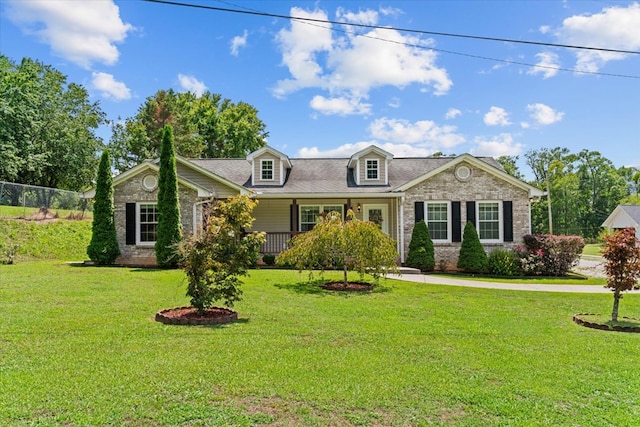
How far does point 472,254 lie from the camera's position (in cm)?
1609

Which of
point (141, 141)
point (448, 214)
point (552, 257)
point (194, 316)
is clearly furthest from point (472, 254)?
point (141, 141)

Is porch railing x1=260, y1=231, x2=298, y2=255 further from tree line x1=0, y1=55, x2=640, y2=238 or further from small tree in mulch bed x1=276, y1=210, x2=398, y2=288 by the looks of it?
tree line x1=0, y1=55, x2=640, y2=238

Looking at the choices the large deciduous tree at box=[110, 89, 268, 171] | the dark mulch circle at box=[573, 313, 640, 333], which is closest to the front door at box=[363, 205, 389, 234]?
the dark mulch circle at box=[573, 313, 640, 333]

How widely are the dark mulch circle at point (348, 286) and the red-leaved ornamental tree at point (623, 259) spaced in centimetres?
565

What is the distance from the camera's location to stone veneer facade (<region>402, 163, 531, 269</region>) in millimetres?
17188

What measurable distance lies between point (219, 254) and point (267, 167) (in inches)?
485

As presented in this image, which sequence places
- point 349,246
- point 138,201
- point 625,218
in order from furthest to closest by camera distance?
point 625,218 → point 138,201 → point 349,246

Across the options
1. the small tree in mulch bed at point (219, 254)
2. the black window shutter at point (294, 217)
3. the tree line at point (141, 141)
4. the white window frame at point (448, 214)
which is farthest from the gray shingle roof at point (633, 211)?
the small tree in mulch bed at point (219, 254)

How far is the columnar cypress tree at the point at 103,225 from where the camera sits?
15.7 meters

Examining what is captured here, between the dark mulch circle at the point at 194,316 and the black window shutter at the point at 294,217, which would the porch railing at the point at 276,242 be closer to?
the black window shutter at the point at 294,217

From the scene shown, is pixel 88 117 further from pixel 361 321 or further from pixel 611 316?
pixel 611 316

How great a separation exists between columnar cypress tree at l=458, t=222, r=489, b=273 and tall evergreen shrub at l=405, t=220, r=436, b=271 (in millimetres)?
1201

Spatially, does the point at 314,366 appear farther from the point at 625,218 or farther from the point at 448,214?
the point at 625,218

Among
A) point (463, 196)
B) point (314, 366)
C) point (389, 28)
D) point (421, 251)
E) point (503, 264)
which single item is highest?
point (389, 28)
